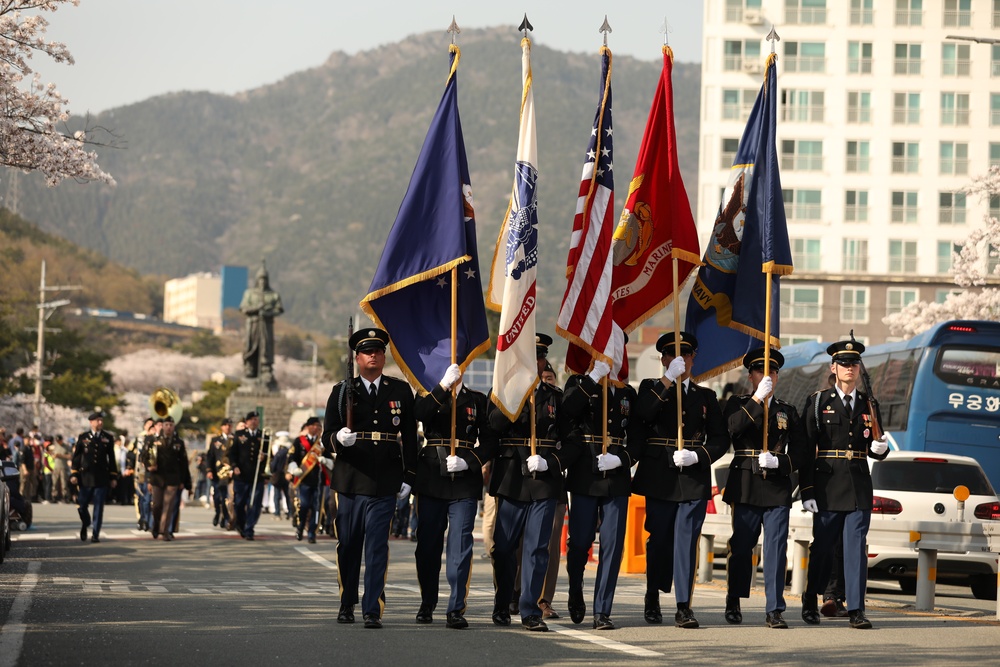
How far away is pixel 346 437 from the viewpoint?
11492 millimetres

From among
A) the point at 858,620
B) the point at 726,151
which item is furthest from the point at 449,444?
the point at 726,151

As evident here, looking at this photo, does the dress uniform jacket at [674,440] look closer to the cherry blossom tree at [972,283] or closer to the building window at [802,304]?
the cherry blossom tree at [972,283]

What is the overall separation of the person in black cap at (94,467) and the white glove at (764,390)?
13.4 m

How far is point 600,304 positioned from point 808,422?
1857 millimetres

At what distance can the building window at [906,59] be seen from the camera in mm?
71250

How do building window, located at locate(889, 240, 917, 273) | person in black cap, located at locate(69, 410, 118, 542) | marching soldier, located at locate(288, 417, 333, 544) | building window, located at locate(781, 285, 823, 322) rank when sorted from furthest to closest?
building window, located at locate(889, 240, 917, 273) < building window, located at locate(781, 285, 823, 322) < marching soldier, located at locate(288, 417, 333, 544) < person in black cap, located at locate(69, 410, 118, 542)

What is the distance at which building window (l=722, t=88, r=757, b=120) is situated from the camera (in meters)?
70.8

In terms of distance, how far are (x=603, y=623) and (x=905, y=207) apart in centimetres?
6247

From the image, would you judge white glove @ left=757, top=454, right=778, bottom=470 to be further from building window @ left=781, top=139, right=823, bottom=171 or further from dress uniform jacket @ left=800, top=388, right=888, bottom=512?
building window @ left=781, top=139, right=823, bottom=171

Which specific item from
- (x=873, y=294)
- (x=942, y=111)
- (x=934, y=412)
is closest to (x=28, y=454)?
(x=934, y=412)

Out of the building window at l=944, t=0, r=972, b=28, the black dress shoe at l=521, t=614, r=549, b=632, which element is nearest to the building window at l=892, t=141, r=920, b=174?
the building window at l=944, t=0, r=972, b=28

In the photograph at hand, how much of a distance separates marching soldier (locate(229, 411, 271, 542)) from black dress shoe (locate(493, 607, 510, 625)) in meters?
13.8

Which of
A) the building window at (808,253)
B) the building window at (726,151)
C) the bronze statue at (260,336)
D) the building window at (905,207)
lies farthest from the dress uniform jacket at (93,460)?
the building window at (905,207)

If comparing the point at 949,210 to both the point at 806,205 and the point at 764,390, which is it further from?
the point at 764,390
